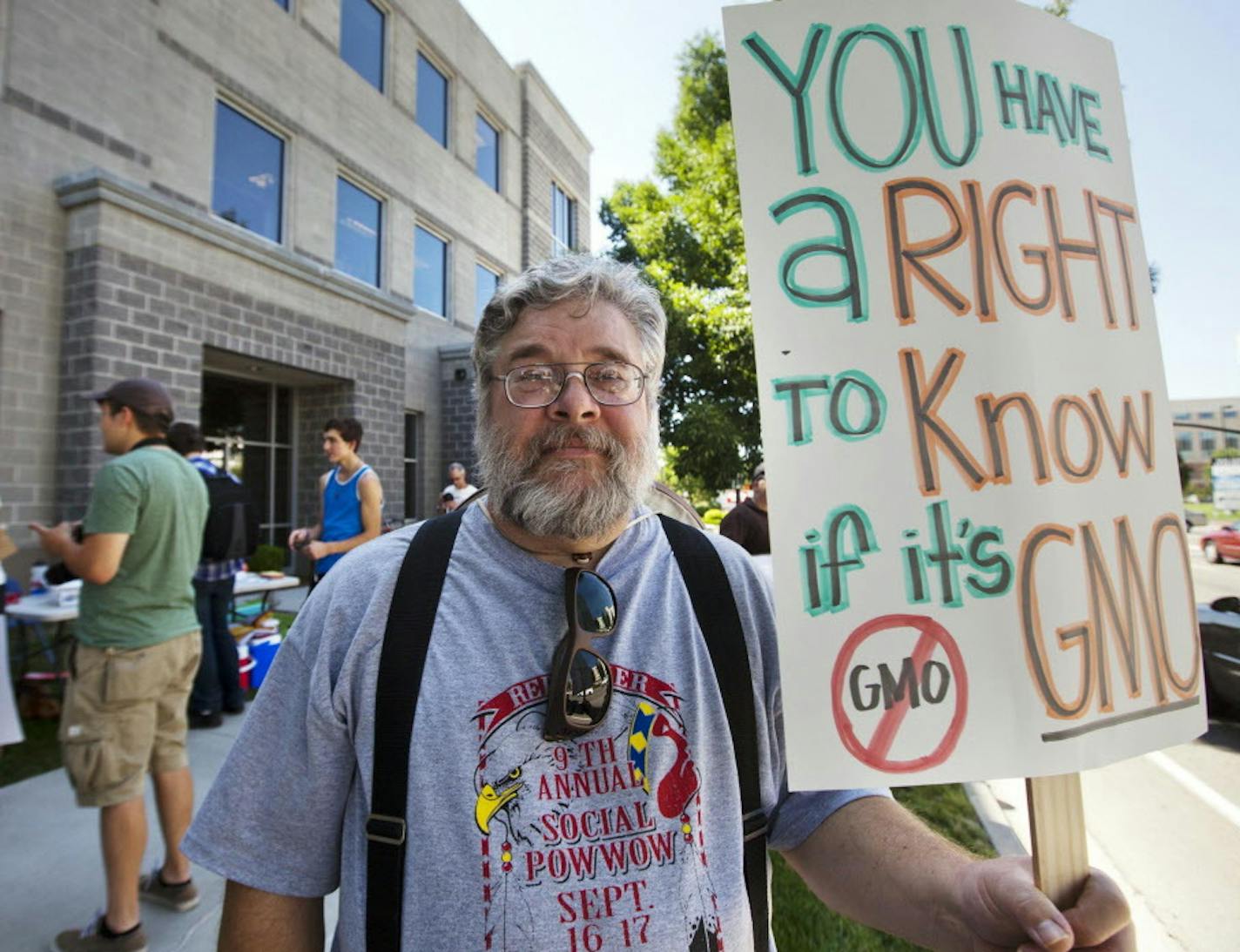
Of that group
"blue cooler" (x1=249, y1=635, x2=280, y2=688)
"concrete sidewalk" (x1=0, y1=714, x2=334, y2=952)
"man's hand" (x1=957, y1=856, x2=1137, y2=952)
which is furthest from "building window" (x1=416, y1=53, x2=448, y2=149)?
"man's hand" (x1=957, y1=856, x2=1137, y2=952)

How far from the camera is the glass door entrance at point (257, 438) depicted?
29.7ft

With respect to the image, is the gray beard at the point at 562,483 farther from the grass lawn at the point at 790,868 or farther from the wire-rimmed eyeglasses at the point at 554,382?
the grass lawn at the point at 790,868

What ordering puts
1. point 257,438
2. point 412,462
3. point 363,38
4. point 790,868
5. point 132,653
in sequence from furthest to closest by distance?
point 412,462, point 363,38, point 257,438, point 790,868, point 132,653

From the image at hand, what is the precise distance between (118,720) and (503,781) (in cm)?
219

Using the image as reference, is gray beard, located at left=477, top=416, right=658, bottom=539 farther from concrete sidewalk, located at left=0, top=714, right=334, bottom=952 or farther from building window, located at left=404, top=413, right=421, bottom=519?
building window, located at left=404, top=413, right=421, bottom=519

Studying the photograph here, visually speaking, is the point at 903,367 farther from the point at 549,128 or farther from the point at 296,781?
the point at 549,128

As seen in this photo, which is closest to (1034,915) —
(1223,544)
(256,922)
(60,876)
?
(256,922)

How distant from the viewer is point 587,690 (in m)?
1.02

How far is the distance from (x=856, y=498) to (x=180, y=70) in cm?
973

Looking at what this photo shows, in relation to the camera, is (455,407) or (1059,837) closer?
(1059,837)

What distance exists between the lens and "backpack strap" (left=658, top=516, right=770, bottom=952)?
1.07m

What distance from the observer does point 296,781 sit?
1033 millimetres

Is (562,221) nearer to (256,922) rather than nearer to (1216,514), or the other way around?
(256,922)

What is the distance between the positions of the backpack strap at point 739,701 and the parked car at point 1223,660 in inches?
199
